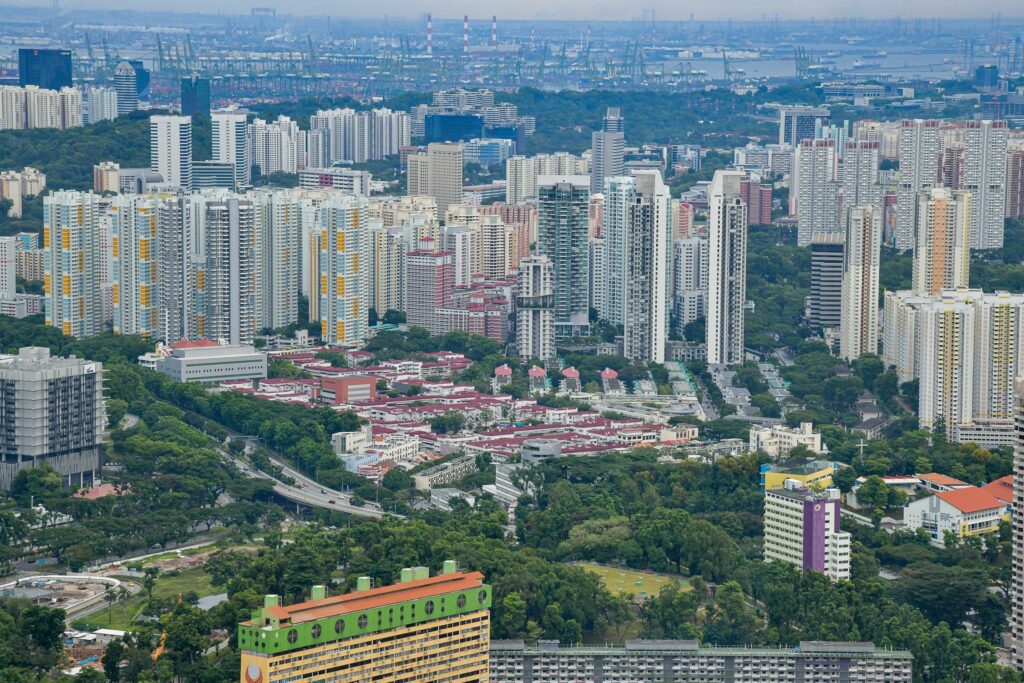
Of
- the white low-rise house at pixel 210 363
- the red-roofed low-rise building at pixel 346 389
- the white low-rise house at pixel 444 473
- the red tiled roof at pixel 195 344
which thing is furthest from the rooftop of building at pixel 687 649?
the red tiled roof at pixel 195 344

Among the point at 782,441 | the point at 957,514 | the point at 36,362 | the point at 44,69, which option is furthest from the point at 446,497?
the point at 44,69

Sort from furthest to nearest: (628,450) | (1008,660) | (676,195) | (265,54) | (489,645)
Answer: (265,54) < (676,195) < (628,450) < (1008,660) < (489,645)

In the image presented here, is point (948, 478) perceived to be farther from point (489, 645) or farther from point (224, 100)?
point (224, 100)

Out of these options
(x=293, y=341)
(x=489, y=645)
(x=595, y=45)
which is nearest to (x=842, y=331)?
(x=293, y=341)

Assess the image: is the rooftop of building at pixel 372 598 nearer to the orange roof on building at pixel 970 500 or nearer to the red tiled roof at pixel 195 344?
the orange roof on building at pixel 970 500

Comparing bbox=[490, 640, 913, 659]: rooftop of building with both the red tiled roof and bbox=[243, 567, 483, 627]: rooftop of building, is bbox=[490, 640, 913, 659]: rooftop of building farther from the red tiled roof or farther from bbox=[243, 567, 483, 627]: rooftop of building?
the red tiled roof
